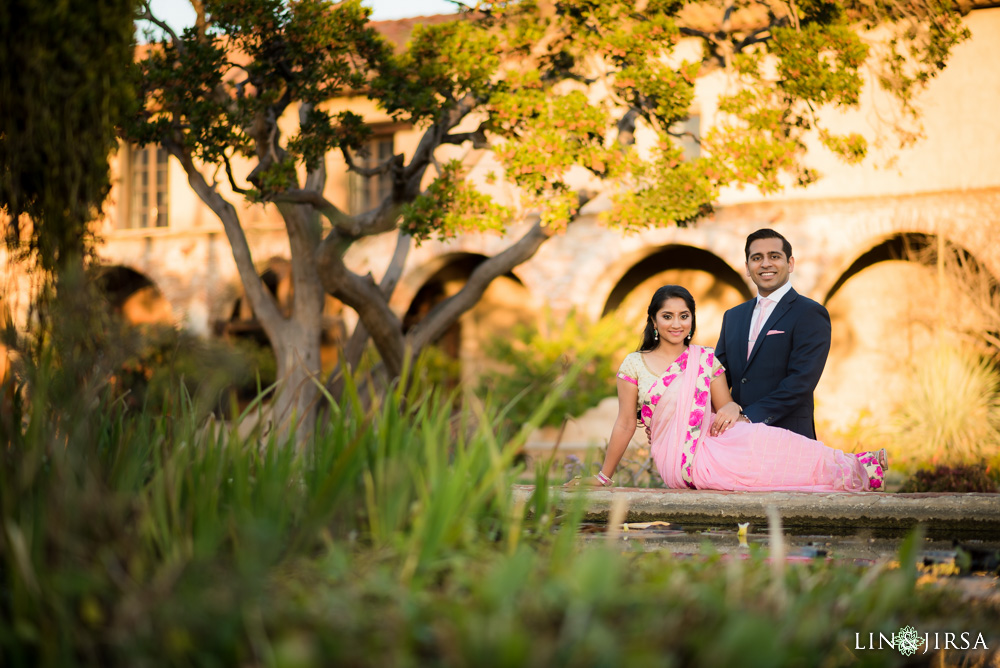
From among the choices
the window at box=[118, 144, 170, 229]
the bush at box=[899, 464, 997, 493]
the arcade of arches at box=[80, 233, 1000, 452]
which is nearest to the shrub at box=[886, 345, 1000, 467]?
the arcade of arches at box=[80, 233, 1000, 452]

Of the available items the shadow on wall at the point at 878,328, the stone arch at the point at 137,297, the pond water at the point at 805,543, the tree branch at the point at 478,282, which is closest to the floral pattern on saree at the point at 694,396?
the pond water at the point at 805,543

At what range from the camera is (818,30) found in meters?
7.13

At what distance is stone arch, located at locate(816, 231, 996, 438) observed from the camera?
38.0 ft

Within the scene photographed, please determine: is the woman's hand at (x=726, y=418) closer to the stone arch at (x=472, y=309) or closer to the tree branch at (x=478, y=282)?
the tree branch at (x=478, y=282)

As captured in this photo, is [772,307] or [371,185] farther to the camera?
[371,185]

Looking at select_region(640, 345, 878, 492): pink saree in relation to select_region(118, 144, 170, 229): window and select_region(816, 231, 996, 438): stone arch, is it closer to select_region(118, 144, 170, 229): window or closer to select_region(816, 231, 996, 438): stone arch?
select_region(816, 231, 996, 438): stone arch

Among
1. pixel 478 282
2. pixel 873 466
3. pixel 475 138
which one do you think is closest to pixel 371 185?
pixel 478 282

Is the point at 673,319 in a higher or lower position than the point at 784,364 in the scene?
higher

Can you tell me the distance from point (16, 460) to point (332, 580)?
3.00 feet

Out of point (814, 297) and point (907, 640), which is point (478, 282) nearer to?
point (814, 297)

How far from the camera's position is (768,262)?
13.4ft

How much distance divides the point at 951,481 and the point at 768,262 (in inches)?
141

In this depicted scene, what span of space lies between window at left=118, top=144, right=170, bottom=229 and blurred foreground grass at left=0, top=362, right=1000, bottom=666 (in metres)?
13.3

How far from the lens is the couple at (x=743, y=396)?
3.86 metres
